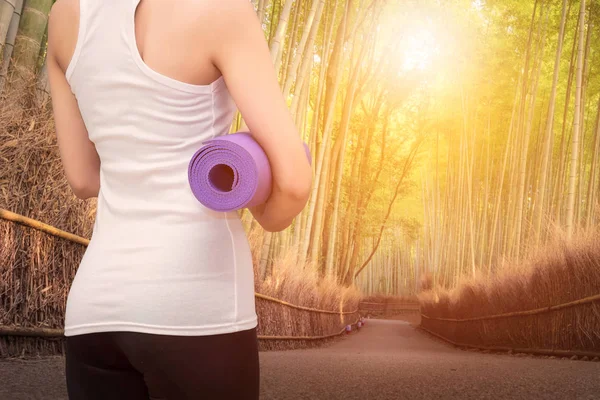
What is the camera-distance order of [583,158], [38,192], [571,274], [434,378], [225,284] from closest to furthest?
[225,284] < [38,192] < [434,378] < [571,274] < [583,158]

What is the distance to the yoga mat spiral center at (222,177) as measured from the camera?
2.96 feet

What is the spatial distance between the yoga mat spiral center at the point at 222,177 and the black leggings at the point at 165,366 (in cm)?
21

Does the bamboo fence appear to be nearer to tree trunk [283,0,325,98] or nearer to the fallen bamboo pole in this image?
tree trunk [283,0,325,98]

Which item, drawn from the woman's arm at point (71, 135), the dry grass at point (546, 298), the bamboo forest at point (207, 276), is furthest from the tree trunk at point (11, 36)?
the dry grass at point (546, 298)

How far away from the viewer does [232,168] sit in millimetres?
915

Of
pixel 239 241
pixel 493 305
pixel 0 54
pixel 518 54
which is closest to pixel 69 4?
pixel 239 241

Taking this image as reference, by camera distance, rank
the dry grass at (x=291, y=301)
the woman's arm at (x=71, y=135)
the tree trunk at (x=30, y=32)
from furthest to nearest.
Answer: the dry grass at (x=291, y=301) → the tree trunk at (x=30, y=32) → the woman's arm at (x=71, y=135)

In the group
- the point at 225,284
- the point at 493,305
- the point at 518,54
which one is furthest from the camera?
the point at 518,54

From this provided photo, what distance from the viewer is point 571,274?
224 inches

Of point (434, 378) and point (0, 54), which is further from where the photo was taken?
point (434, 378)

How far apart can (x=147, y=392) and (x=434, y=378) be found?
3.05 m

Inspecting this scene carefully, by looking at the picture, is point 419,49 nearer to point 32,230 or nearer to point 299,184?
point 32,230

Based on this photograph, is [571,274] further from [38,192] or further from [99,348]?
[99,348]

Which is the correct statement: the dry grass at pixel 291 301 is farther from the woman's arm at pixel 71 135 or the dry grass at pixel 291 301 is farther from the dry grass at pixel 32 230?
the woman's arm at pixel 71 135
